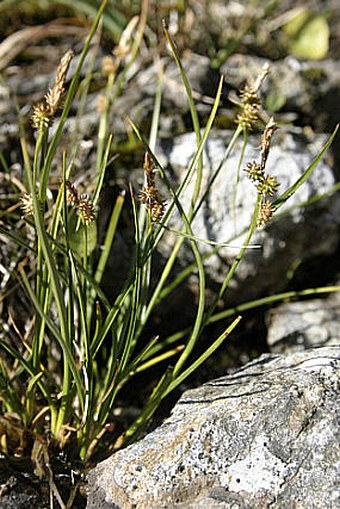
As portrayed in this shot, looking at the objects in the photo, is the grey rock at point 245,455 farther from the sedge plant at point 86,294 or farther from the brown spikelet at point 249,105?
the brown spikelet at point 249,105

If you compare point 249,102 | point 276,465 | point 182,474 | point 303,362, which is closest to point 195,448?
point 182,474

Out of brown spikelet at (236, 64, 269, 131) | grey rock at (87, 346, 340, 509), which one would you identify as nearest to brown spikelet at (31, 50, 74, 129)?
brown spikelet at (236, 64, 269, 131)

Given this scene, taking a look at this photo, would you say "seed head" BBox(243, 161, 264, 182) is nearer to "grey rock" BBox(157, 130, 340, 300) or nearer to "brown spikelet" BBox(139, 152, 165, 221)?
"brown spikelet" BBox(139, 152, 165, 221)

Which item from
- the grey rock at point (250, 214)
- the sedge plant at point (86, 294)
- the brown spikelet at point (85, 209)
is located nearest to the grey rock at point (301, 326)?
the grey rock at point (250, 214)

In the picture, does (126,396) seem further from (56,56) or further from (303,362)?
(56,56)

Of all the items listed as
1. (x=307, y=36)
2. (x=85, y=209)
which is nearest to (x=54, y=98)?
(x=85, y=209)

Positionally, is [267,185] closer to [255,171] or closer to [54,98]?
[255,171]
